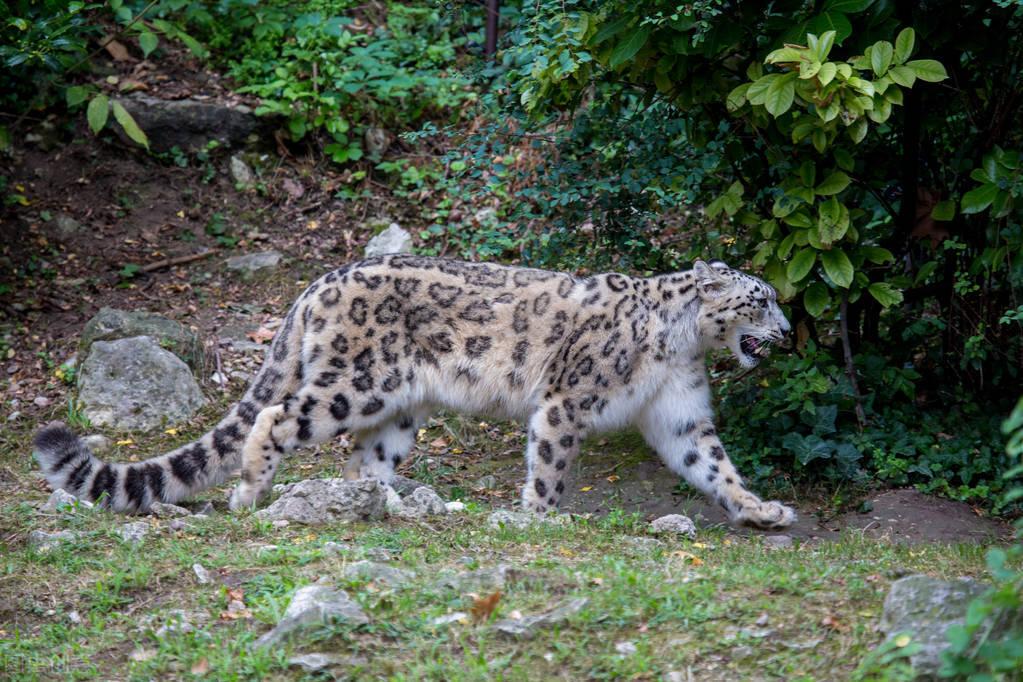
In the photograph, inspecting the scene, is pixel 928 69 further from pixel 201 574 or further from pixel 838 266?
pixel 201 574

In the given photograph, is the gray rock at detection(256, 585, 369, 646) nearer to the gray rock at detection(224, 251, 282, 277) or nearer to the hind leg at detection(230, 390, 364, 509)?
the hind leg at detection(230, 390, 364, 509)

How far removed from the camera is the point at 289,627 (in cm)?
464

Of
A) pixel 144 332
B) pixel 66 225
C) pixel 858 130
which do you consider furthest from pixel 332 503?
pixel 66 225

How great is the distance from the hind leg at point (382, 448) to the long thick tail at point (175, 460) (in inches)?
26.1

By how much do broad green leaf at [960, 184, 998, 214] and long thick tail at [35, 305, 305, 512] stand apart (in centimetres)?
392

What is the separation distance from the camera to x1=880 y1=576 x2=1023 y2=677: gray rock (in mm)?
4027

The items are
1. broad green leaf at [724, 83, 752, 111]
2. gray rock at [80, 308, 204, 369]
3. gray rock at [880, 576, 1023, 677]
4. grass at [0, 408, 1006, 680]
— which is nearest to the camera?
gray rock at [880, 576, 1023, 677]

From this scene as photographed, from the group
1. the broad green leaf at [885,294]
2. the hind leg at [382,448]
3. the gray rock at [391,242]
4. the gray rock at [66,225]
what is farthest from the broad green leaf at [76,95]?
the broad green leaf at [885,294]

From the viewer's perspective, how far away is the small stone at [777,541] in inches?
266

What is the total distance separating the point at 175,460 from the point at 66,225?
4900 millimetres

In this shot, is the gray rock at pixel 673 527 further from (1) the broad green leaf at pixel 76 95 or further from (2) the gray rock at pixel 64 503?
(1) the broad green leaf at pixel 76 95

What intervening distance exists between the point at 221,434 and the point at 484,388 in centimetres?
158

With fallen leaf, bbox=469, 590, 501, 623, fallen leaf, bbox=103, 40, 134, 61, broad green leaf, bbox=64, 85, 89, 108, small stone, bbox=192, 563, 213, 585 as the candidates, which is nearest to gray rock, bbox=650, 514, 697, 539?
fallen leaf, bbox=469, 590, 501, 623

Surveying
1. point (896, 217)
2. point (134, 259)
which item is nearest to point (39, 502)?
point (134, 259)
